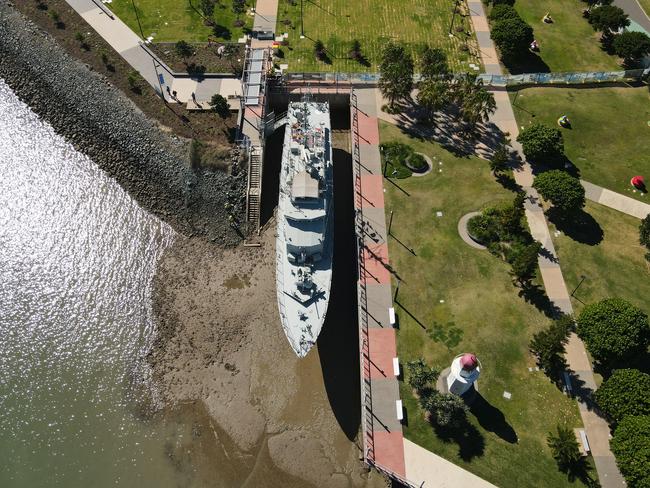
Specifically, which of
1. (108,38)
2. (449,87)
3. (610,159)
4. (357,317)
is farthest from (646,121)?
(108,38)

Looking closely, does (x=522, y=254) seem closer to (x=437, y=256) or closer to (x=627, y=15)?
(x=437, y=256)

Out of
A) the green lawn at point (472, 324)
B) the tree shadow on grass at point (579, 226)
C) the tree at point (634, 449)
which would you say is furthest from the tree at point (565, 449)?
the tree shadow on grass at point (579, 226)

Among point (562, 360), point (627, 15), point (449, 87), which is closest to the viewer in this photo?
point (562, 360)

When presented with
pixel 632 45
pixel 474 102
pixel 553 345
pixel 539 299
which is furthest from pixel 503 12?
pixel 553 345

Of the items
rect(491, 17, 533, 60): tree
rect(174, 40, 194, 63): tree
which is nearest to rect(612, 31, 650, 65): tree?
rect(491, 17, 533, 60): tree

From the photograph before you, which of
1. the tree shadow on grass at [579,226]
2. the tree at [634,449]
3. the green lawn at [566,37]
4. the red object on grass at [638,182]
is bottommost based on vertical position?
the tree at [634,449]

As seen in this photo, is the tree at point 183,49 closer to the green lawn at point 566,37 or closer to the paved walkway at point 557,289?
Result: the paved walkway at point 557,289
